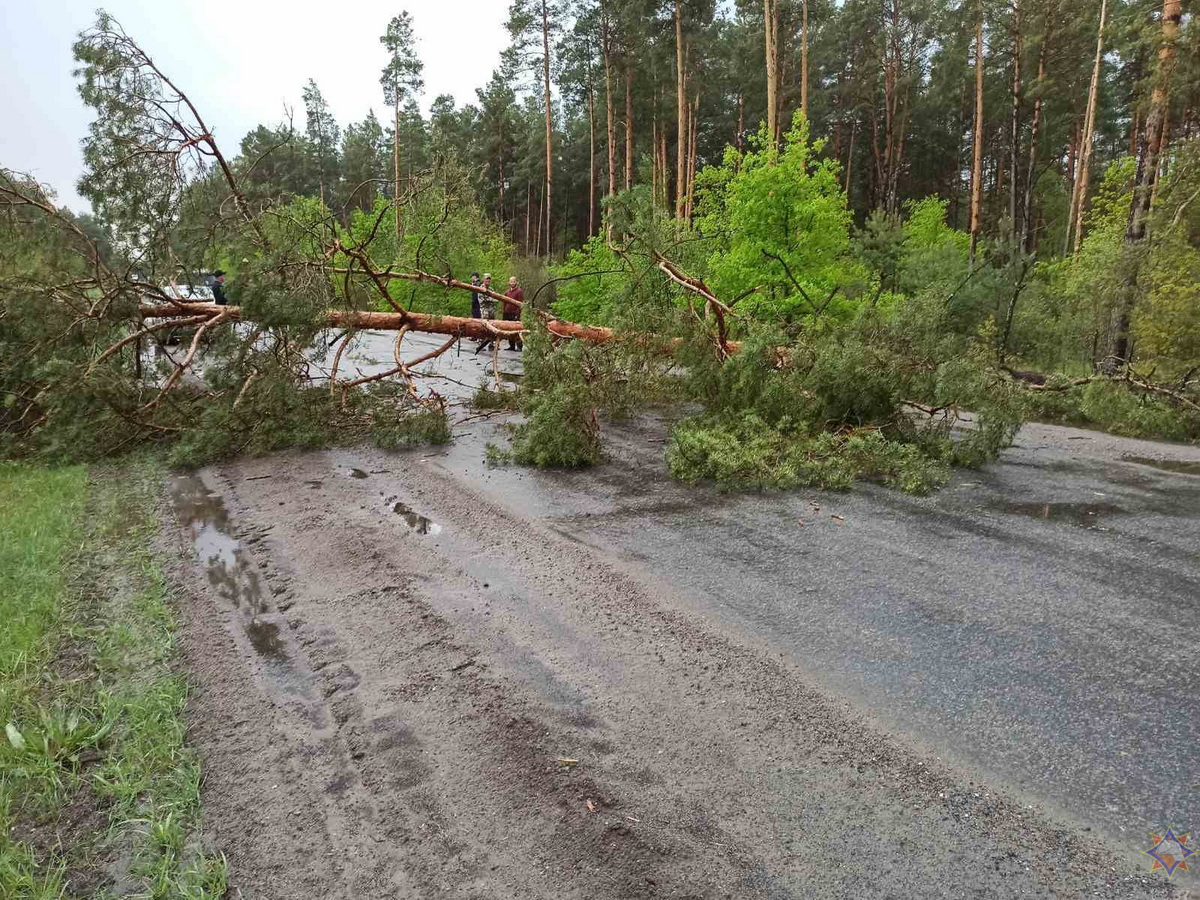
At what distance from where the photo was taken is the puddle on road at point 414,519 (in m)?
5.27

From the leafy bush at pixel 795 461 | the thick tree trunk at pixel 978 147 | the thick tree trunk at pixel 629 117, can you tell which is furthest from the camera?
the thick tree trunk at pixel 629 117

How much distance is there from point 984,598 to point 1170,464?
16.4 ft

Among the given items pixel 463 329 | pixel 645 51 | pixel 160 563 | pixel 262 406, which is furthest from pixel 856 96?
pixel 160 563

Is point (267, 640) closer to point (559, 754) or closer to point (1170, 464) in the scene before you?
point (559, 754)

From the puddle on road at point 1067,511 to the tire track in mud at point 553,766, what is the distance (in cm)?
341

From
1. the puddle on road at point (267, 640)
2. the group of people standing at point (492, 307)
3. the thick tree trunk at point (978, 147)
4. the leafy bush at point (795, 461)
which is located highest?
the thick tree trunk at point (978, 147)

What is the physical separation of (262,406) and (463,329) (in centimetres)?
346

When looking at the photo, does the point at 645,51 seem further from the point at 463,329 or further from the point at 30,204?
the point at 30,204

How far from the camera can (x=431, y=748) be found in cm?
268

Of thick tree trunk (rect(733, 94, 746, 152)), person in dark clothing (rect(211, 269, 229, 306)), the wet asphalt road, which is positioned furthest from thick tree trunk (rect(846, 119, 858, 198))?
person in dark clothing (rect(211, 269, 229, 306))

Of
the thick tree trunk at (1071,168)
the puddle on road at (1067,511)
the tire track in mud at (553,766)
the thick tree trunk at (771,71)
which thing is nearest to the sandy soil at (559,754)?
the tire track in mud at (553,766)

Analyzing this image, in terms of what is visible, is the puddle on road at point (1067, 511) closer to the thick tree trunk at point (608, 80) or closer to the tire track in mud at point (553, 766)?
the tire track in mud at point (553, 766)

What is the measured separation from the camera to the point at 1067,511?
18.6 ft

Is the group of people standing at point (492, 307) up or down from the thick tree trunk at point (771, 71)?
down
